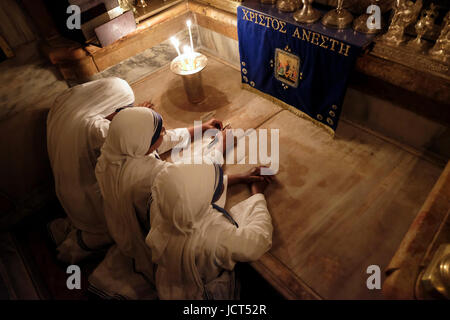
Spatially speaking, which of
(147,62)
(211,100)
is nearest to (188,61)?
(211,100)

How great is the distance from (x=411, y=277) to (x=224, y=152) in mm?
1975

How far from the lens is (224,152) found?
122 inches

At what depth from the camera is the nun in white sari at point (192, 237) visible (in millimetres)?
1919

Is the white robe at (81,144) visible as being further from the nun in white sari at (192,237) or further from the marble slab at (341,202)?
the marble slab at (341,202)

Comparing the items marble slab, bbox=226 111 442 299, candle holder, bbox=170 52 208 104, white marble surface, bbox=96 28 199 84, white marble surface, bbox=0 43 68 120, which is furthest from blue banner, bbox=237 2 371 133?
white marble surface, bbox=0 43 68 120

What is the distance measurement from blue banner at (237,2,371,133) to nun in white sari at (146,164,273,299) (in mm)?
1495

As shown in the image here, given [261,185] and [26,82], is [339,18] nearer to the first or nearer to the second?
[261,185]

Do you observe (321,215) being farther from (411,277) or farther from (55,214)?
(55,214)

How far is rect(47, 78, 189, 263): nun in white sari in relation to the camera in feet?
8.92

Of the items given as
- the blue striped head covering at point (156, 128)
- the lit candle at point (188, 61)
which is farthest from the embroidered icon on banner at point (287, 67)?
the blue striped head covering at point (156, 128)

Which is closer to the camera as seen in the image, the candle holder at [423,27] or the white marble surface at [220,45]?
the candle holder at [423,27]

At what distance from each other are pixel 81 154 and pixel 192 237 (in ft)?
4.78

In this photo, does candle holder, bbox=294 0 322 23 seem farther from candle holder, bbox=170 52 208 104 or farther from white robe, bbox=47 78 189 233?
white robe, bbox=47 78 189 233

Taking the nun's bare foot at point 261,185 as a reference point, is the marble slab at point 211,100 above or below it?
above
